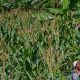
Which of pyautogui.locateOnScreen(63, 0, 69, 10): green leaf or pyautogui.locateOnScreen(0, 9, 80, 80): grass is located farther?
pyautogui.locateOnScreen(63, 0, 69, 10): green leaf

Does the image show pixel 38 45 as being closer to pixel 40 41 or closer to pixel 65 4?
pixel 40 41

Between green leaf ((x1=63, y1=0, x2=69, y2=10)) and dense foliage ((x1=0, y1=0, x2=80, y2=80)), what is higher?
green leaf ((x1=63, y1=0, x2=69, y2=10))

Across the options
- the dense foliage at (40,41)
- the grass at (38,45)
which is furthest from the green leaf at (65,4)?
the grass at (38,45)

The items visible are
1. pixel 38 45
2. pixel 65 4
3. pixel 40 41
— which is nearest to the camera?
pixel 38 45

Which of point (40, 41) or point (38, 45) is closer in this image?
point (38, 45)

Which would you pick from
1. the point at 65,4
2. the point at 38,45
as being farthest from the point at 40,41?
the point at 65,4

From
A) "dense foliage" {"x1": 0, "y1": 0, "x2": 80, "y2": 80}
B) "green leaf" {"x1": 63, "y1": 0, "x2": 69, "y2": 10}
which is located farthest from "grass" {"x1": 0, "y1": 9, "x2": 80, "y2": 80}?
"green leaf" {"x1": 63, "y1": 0, "x2": 69, "y2": 10}

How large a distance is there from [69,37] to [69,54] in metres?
0.50

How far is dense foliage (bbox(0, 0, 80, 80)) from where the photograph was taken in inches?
139

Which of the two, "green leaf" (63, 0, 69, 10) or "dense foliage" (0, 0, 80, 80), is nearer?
"dense foliage" (0, 0, 80, 80)

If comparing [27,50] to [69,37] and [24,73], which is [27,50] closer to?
[24,73]

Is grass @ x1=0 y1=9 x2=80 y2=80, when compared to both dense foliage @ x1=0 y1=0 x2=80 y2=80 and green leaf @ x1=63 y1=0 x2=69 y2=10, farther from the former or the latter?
green leaf @ x1=63 y1=0 x2=69 y2=10

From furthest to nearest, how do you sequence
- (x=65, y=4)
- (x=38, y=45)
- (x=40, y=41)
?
(x=65, y=4)
(x=40, y=41)
(x=38, y=45)

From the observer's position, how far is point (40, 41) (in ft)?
14.2
